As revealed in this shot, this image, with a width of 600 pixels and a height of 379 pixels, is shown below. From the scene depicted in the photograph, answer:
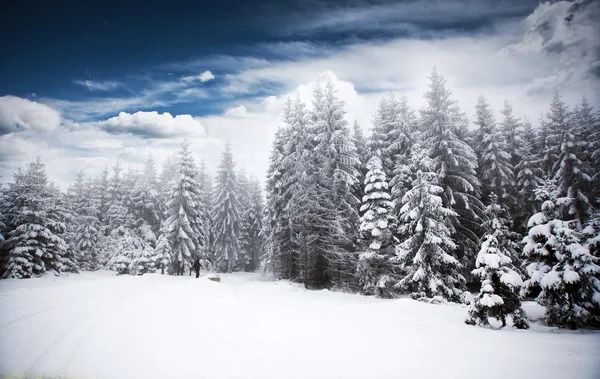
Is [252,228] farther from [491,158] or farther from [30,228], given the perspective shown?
[491,158]

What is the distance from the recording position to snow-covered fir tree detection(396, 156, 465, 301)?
16.8 meters

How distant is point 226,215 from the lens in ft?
132

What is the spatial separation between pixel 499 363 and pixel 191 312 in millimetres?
8666

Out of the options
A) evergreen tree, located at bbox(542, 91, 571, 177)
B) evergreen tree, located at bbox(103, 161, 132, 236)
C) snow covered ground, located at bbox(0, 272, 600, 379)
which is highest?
evergreen tree, located at bbox(542, 91, 571, 177)

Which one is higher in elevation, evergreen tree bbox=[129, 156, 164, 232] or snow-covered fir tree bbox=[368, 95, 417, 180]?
snow-covered fir tree bbox=[368, 95, 417, 180]

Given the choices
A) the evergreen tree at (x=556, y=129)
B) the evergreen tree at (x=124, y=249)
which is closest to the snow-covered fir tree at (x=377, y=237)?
the evergreen tree at (x=556, y=129)

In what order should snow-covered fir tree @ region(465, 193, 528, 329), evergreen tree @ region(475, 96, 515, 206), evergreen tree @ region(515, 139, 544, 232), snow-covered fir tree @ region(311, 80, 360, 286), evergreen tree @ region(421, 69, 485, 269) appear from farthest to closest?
evergreen tree @ region(475, 96, 515, 206)
evergreen tree @ region(515, 139, 544, 232)
snow-covered fir tree @ region(311, 80, 360, 286)
evergreen tree @ region(421, 69, 485, 269)
snow-covered fir tree @ region(465, 193, 528, 329)

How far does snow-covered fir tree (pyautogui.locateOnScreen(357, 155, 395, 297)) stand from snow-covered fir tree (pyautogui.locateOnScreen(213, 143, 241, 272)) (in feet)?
82.3

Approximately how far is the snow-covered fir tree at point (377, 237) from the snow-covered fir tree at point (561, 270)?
8012 millimetres

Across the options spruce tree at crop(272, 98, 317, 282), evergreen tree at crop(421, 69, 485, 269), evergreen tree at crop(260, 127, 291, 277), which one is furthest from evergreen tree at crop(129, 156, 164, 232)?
evergreen tree at crop(421, 69, 485, 269)

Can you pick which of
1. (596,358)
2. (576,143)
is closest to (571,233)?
(596,358)

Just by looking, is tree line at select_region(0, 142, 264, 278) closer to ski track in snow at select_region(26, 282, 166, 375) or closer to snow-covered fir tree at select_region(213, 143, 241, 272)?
snow-covered fir tree at select_region(213, 143, 241, 272)

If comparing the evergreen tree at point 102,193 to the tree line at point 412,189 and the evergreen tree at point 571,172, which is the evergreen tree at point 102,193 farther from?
the evergreen tree at point 571,172

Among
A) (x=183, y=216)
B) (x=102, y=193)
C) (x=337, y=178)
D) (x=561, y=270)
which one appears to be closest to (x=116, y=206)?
(x=102, y=193)
